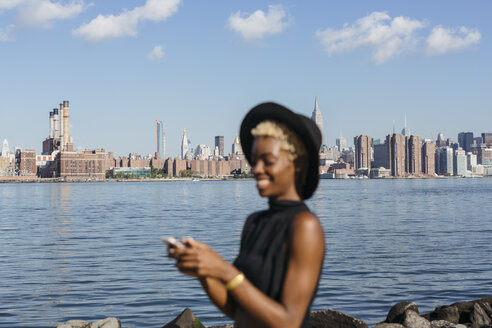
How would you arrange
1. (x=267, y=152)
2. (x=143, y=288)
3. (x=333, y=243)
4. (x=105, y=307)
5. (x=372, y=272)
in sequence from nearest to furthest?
(x=267, y=152) → (x=105, y=307) → (x=143, y=288) → (x=372, y=272) → (x=333, y=243)

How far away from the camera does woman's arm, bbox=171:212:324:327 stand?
287 centimetres

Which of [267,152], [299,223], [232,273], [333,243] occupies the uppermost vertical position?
[267,152]

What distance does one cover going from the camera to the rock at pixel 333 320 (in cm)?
1076

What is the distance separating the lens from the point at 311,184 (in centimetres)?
338

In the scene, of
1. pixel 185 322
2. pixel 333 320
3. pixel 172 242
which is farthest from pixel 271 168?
pixel 333 320

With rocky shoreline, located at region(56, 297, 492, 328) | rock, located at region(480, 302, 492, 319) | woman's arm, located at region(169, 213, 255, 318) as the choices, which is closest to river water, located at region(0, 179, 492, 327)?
rocky shoreline, located at region(56, 297, 492, 328)

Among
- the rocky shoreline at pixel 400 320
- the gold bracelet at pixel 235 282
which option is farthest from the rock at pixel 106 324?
the gold bracelet at pixel 235 282

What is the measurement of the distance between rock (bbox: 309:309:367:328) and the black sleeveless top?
7958mm

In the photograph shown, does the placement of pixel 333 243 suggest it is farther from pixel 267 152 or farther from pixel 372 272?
pixel 267 152

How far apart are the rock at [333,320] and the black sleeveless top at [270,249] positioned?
313 inches

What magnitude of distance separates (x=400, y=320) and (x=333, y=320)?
2.24 meters

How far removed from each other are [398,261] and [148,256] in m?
11.7

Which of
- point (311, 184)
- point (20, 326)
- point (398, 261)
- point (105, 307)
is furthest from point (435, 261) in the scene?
point (311, 184)

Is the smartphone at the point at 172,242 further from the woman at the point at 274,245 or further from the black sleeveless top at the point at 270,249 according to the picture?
the black sleeveless top at the point at 270,249
